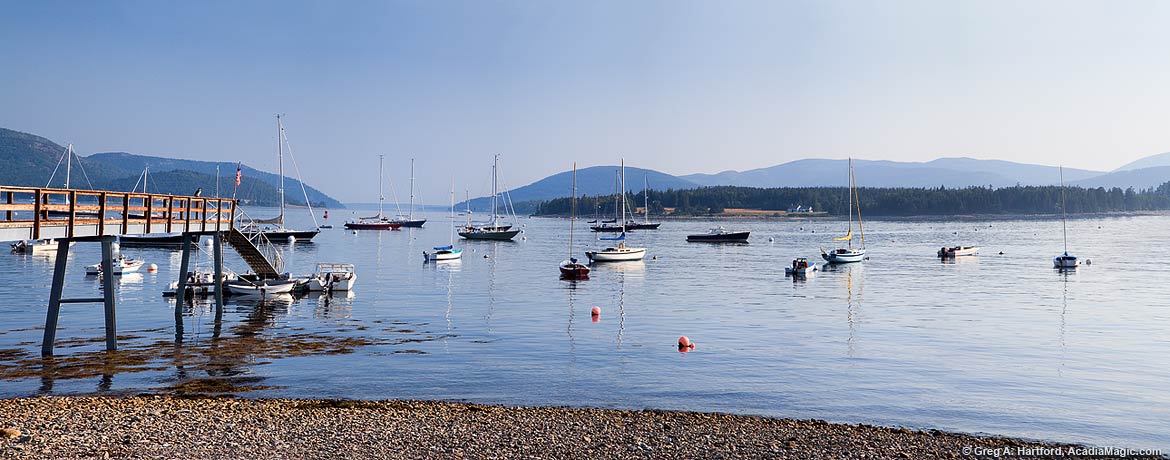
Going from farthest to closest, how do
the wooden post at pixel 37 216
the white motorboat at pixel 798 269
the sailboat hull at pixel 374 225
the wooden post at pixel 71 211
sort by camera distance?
the sailboat hull at pixel 374 225
the white motorboat at pixel 798 269
the wooden post at pixel 71 211
the wooden post at pixel 37 216

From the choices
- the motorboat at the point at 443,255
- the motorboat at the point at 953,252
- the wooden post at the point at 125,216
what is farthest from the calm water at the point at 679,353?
the motorboat at the point at 953,252

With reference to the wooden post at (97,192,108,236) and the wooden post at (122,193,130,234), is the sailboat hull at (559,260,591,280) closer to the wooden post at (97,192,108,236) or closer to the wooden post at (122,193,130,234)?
the wooden post at (122,193,130,234)

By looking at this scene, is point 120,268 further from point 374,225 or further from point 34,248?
point 374,225

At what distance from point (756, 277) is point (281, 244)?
76.1m

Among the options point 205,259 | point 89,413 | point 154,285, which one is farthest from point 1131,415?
point 205,259

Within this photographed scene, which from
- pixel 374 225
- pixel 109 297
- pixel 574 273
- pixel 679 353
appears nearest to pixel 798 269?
pixel 574 273

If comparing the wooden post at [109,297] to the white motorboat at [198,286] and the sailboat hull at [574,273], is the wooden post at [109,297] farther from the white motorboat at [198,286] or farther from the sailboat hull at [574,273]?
the sailboat hull at [574,273]

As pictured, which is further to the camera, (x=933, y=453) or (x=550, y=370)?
(x=550, y=370)

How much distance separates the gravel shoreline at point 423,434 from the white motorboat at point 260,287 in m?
25.9

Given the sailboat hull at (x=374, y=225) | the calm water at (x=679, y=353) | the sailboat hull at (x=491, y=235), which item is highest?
the sailboat hull at (x=374, y=225)

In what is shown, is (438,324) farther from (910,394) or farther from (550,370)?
(910,394)

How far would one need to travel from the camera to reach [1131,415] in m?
20.8

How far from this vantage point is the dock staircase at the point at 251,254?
42594 millimetres

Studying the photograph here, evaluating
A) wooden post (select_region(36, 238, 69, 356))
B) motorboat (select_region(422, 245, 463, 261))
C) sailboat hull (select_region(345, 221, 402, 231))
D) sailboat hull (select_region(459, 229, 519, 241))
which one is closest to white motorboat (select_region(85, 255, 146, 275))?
motorboat (select_region(422, 245, 463, 261))
